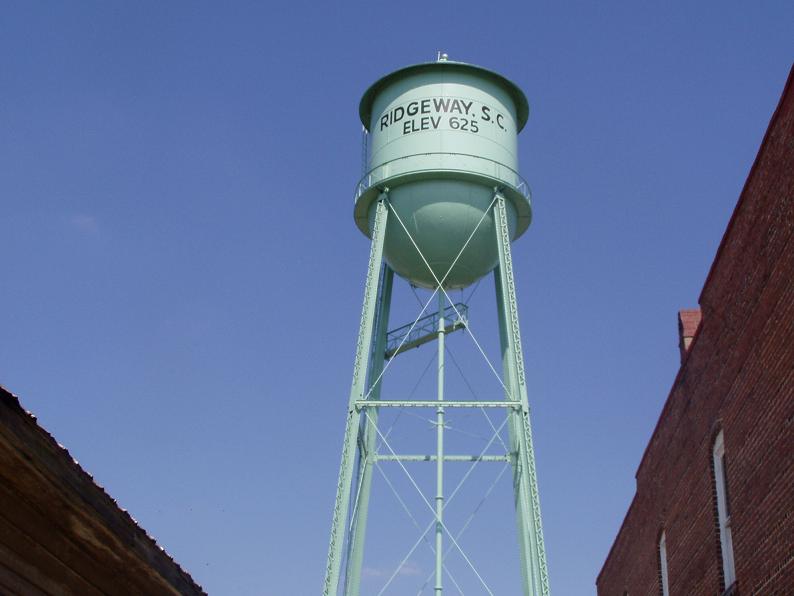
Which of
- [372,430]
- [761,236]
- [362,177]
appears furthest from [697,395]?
[362,177]

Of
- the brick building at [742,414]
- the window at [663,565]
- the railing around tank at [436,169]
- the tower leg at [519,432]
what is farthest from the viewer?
the railing around tank at [436,169]

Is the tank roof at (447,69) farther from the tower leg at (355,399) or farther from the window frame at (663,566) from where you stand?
the window frame at (663,566)

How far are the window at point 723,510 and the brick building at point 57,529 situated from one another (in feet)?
28.3

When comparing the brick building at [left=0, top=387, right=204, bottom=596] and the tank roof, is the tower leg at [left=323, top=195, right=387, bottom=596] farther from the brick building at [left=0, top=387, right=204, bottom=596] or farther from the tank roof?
the brick building at [left=0, top=387, right=204, bottom=596]

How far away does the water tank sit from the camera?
20.3 meters

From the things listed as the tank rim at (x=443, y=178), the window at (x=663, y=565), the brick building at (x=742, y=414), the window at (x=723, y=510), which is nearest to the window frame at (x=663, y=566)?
the window at (x=663, y=565)

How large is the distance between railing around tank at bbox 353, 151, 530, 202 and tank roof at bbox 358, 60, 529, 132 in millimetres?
1792

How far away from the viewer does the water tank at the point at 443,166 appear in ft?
66.7

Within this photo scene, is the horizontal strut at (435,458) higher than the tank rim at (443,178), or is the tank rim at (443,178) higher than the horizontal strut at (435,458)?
the tank rim at (443,178)

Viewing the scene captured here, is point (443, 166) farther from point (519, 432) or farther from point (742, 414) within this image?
point (742, 414)

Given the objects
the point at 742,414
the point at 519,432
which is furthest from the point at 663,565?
the point at 742,414

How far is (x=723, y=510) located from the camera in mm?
14164

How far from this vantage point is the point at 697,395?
15250 mm

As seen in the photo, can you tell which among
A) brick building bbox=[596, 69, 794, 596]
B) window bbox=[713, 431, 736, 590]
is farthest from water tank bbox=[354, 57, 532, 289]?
window bbox=[713, 431, 736, 590]
